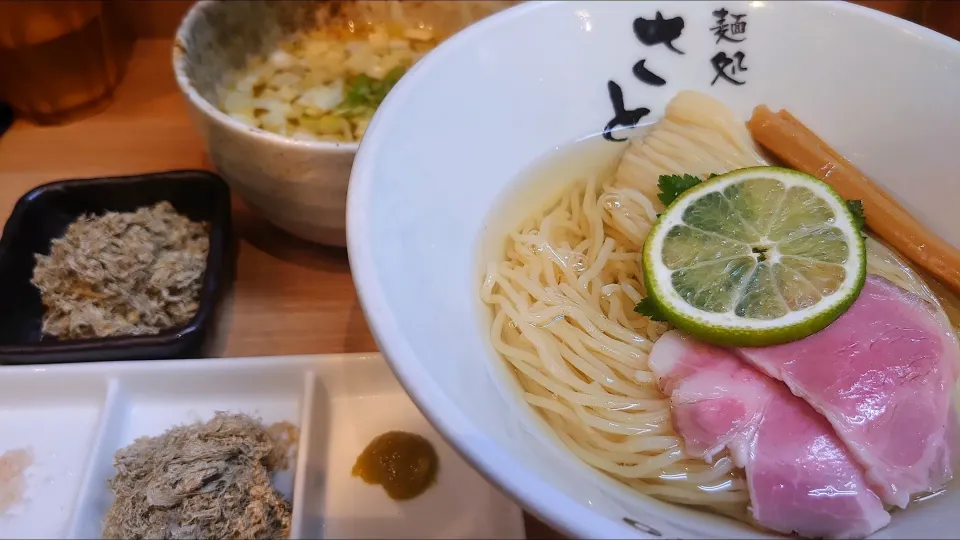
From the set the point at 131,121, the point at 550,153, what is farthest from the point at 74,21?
the point at 550,153

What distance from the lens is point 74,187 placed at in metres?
1.47

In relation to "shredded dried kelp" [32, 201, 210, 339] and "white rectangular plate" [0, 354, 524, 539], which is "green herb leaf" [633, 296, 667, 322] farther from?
"shredded dried kelp" [32, 201, 210, 339]

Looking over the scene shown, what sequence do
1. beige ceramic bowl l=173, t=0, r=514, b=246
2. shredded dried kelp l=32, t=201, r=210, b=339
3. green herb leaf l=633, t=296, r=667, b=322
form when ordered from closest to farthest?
green herb leaf l=633, t=296, r=667, b=322 < beige ceramic bowl l=173, t=0, r=514, b=246 < shredded dried kelp l=32, t=201, r=210, b=339

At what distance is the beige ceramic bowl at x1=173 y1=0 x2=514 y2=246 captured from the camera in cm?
123

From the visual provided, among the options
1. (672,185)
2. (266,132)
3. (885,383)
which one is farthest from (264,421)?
(885,383)

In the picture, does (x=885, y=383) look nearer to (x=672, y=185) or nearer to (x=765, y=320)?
(x=765, y=320)

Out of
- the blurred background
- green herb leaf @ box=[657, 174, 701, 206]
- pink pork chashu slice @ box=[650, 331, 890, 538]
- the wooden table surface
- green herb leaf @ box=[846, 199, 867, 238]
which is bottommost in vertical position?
the wooden table surface

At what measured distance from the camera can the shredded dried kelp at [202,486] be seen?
112cm

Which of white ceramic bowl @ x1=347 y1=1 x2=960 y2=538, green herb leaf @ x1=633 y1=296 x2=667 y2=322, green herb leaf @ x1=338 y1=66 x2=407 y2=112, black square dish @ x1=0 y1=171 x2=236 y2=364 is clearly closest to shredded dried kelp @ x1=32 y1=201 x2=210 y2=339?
black square dish @ x1=0 y1=171 x2=236 y2=364

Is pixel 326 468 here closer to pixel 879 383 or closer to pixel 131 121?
pixel 879 383

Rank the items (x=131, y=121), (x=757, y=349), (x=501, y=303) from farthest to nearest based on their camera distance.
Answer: (x=131, y=121)
(x=501, y=303)
(x=757, y=349)

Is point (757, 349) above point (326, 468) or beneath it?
above

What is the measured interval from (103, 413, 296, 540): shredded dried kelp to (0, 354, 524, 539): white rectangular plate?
0.15 ft

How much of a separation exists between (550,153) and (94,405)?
3.22 ft
